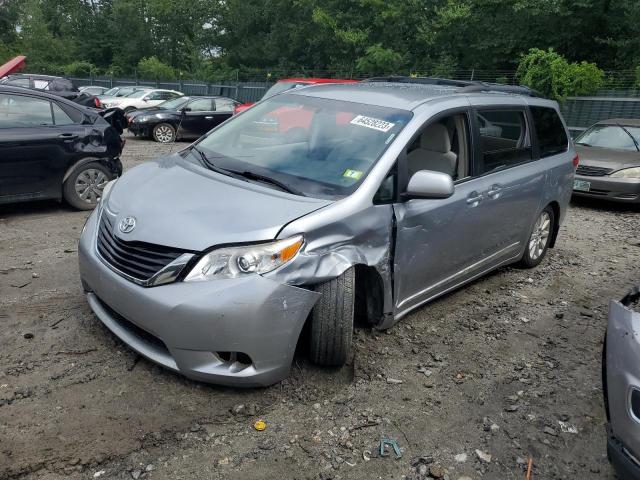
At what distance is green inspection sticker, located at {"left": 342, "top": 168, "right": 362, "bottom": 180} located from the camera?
10.7 ft

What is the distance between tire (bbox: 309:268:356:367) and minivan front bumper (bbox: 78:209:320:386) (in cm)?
11

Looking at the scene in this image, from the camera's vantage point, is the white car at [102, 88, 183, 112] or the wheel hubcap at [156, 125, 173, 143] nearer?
the wheel hubcap at [156, 125, 173, 143]

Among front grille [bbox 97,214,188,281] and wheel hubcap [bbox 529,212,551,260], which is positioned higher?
front grille [bbox 97,214,188,281]

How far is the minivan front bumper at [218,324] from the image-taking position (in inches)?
105

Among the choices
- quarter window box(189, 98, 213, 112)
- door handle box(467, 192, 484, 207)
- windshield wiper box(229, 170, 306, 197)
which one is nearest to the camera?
windshield wiper box(229, 170, 306, 197)

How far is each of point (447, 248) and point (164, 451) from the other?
2.29 m

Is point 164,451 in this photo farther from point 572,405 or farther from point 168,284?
point 572,405

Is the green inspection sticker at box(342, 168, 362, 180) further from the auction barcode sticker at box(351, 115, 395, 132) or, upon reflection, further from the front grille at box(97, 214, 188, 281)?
the front grille at box(97, 214, 188, 281)

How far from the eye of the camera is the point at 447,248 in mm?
3795

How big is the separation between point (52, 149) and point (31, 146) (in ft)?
0.74

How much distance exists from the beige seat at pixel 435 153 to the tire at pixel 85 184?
13.9ft

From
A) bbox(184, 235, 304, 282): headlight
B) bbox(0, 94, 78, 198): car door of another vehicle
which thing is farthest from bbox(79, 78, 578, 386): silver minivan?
bbox(0, 94, 78, 198): car door of another vehicle

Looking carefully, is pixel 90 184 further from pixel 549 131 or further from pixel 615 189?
pixel 615 189

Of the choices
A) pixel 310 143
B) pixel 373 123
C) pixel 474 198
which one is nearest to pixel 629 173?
pixel 474 198
